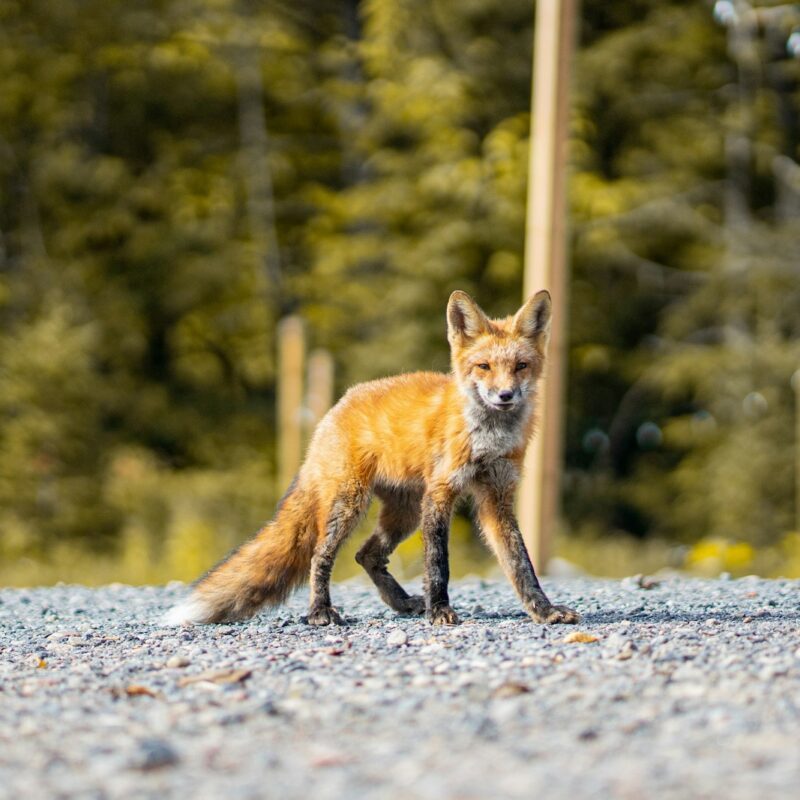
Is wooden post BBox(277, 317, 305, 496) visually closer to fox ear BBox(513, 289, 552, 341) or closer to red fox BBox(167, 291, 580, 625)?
red fox BBox(167, 291, 580, 625)

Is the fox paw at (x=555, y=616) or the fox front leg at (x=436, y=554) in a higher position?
the fox front leg at (x=436, y=554)

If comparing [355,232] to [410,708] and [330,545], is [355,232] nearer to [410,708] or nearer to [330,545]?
[330,545]

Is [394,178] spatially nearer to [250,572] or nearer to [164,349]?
[164,349]

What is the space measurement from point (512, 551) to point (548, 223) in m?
4.57

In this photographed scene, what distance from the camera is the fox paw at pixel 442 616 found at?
562 cm

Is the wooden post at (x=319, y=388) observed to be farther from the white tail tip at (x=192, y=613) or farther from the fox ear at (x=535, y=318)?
the fox ear at (x=535, y=318)

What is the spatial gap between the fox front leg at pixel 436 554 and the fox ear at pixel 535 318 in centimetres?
85

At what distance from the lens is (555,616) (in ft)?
18.3

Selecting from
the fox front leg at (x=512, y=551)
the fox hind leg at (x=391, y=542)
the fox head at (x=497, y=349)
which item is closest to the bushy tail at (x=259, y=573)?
the fox hind leg at (x=391, y=542)

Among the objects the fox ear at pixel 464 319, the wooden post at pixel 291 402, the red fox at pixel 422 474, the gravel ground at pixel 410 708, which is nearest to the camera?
the gravel ground at pixel 410 708

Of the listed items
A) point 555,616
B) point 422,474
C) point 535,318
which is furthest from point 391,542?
point 535,318

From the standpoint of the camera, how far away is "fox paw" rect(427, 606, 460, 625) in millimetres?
5625

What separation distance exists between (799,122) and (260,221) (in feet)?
35.5

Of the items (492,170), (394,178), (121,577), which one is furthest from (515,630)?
(394,178)
